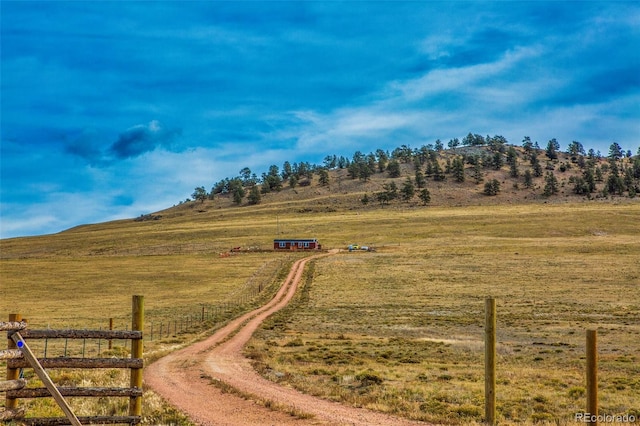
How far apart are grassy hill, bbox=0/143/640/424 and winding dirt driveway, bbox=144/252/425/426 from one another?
0.86 m

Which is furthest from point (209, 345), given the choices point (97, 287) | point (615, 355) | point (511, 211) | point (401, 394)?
point (511, 211)

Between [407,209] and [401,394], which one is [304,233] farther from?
[401,394]

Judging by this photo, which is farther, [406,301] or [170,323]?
[406,301]

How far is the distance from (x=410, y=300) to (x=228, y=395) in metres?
43.8

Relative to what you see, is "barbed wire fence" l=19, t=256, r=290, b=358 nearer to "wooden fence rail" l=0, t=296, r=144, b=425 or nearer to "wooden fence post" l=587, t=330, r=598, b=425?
"wooden fence rail" l=0, t=296, r=144, b=425

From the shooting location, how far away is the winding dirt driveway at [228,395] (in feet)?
41.2

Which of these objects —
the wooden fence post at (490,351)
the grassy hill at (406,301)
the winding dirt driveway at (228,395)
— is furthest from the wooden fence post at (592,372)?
the winding dirt driveway at (228,395)

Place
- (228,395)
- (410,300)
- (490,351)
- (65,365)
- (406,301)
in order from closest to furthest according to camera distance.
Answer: (65,365) < (490,351) < (228,395) < (406,301) < (410,300)

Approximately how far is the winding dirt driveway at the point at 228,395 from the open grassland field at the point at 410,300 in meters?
0.91

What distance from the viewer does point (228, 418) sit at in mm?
12680

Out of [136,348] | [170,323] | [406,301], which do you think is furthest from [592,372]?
[406,301]

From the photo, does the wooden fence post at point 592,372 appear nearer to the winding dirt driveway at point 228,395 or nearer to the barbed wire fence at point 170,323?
the winding dirt driveway at point 228,395

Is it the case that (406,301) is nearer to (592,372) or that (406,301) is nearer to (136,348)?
(592,372)

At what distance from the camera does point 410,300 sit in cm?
5697
